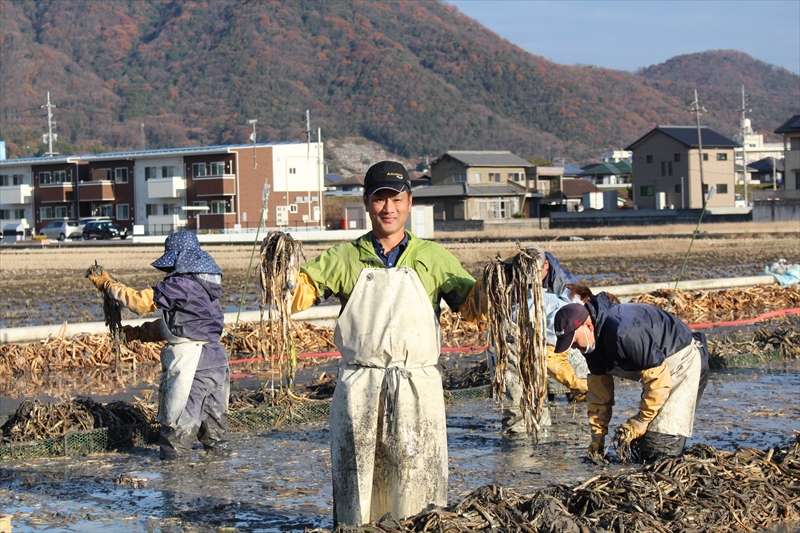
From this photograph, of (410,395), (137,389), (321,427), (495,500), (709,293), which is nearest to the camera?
(410,395)

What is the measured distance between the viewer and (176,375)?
22.0ft

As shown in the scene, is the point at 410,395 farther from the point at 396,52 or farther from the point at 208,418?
the point at 396,52

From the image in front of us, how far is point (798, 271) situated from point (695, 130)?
62006 mm

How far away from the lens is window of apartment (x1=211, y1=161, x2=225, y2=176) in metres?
65.5

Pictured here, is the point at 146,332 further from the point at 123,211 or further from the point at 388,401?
the point at 123,211

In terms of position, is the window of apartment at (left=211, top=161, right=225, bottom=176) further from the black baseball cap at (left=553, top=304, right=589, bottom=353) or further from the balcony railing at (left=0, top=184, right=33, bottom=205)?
the black baseball cap at (left=553, top=304, right=589, bottom=353)

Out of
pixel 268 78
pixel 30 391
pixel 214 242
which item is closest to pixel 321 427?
pixel 30 391

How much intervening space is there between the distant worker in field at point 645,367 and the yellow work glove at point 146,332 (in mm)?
2903

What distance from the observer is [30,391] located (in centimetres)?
979

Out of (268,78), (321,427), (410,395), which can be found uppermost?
(268,78)

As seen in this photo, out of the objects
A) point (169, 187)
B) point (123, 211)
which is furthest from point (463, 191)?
point (123, 211)

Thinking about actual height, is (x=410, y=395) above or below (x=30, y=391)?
above

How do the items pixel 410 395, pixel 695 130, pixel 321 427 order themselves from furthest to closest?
1. pixel 695 130
2. pixel 321 427
3. pixel 410 395

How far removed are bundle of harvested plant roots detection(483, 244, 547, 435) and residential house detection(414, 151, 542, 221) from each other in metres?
66.6
